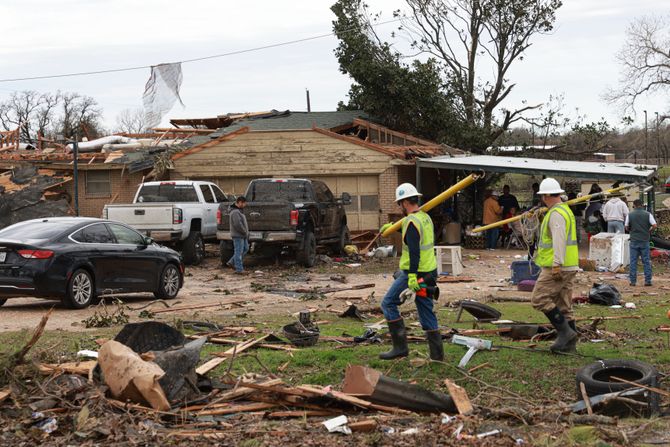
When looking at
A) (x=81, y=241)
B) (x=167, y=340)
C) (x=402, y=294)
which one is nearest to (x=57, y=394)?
(x=167, y=340)

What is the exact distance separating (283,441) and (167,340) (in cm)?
273

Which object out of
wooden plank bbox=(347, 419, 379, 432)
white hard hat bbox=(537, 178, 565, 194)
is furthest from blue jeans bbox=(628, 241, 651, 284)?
wooden plank bbox=(347, 419, 379, 432)

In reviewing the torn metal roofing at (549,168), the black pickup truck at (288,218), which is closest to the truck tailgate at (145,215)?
the black pickup truck at (288,218)

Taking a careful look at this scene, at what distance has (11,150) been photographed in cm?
3272

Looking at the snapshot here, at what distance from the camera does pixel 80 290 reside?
561 inches

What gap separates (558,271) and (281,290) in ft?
28.8

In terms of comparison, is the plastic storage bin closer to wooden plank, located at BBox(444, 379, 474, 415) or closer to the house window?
wooden plank, located at BBox(444, 379, 474, 415)

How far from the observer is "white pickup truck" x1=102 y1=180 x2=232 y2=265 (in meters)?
22.0

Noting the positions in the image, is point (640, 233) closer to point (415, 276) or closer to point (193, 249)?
point (415, 276)

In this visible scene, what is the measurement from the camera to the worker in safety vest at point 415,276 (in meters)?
9.16

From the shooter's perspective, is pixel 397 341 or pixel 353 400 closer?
pixel 353 400

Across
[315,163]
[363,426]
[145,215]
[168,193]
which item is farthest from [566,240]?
[315,163]

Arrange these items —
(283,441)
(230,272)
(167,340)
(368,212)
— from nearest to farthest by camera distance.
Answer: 1. (283,441)
2. (167,340)
3. (230,272)
4. (368,212)

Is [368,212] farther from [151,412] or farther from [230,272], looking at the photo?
[151,412]
